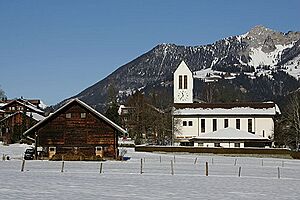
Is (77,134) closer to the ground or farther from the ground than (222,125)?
closer to the ground

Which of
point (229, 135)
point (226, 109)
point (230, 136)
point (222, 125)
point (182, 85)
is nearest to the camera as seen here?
point (230, 136)

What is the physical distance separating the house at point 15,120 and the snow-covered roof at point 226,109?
2913 centimetres

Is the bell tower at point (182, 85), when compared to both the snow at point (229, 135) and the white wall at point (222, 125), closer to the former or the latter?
the white wall at point (222, 125)

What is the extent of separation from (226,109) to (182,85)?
49.0 ft

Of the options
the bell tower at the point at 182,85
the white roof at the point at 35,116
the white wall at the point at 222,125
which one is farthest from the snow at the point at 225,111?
the white roof at the point at 35,116

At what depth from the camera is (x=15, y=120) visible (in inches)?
4550

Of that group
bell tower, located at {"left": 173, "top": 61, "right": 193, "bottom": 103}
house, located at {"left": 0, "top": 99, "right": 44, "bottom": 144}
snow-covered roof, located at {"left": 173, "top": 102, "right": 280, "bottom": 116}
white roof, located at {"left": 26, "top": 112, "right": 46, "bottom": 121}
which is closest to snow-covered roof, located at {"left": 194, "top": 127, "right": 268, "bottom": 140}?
snow-covered roof, located at {"left": 173, "top": 102, "right": 280, "bottom": 116}

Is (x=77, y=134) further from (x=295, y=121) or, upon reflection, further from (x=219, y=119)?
(x=219, y=119)

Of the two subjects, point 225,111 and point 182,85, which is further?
point 182,85

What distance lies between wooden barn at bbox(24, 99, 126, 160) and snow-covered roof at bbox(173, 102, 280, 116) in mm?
47121

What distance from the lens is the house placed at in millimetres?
102875

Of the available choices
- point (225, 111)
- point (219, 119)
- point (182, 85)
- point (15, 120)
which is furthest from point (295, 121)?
point (15, 120)

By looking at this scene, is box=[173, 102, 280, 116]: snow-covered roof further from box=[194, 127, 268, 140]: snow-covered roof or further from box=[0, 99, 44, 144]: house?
box=[0, 99, 44, 144]: house

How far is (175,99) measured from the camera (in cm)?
12181
